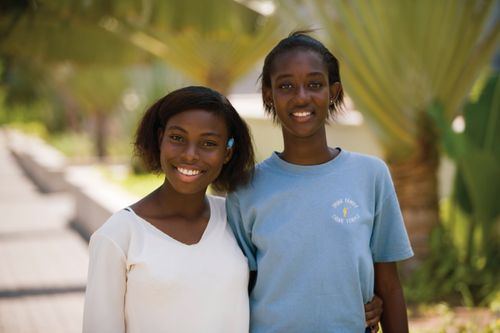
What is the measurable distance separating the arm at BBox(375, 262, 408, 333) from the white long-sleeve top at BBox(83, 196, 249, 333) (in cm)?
49

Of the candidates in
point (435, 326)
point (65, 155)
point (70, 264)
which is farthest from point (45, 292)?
point (65, 155)

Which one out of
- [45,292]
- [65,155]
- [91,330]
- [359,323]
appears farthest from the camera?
[65,155]

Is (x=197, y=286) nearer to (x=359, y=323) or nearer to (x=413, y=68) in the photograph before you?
(x=359, y=323)

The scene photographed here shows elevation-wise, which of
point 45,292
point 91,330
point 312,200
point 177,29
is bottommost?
point 45,292

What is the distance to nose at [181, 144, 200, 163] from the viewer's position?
250cm

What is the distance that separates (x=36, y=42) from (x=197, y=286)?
8777 millimetres

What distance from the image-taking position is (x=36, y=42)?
10.5m

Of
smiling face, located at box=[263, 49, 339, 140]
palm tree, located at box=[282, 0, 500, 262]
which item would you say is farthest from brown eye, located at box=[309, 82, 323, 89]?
palm tree, located at box=[282, 0, 500, 262]

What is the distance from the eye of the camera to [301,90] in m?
2.56

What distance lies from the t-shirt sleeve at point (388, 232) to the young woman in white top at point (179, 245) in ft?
1.50

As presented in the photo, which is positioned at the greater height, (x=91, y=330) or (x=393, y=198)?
(x=393, y=198)

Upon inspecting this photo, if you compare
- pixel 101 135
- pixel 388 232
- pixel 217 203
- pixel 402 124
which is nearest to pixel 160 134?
pixel 217 203

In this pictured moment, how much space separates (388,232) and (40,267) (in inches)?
263

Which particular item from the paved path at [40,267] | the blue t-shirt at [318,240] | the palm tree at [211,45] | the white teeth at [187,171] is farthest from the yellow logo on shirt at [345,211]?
the palm tree at [211,45]
